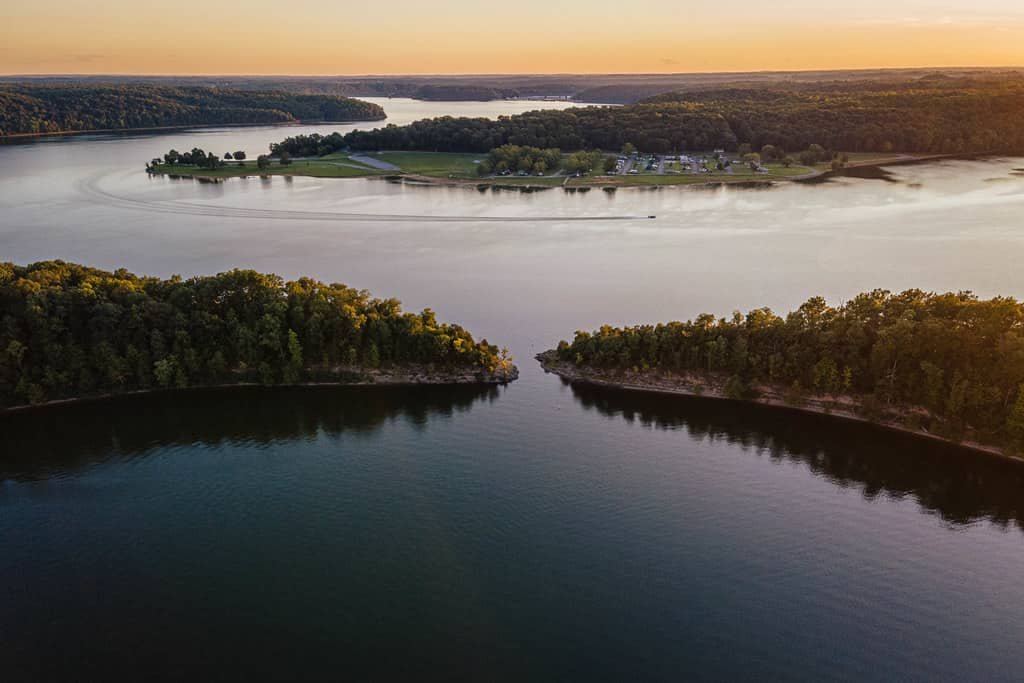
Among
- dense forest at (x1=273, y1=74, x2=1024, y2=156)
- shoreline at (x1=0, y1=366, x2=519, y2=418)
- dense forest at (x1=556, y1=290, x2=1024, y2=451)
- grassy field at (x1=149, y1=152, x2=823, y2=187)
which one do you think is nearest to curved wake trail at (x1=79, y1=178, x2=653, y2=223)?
grassy field at (x1=149, y1=152, x2=823, y2=187)

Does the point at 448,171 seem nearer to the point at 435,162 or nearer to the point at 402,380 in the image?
the point at 435,162

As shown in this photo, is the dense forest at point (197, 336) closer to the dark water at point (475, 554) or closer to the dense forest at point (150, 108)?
the dark water at point (475, 554)

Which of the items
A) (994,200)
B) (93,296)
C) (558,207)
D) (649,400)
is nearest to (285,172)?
(558,207)

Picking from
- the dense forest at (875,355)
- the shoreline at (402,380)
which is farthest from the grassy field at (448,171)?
the shoreline at (402,380)

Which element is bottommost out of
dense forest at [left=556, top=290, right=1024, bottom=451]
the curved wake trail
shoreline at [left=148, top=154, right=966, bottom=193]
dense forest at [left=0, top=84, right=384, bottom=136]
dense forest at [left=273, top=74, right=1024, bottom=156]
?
dense forest at [left=556, top=290, right=1024, bottom=451]

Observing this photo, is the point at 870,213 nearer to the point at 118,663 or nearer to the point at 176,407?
the point at 176,407

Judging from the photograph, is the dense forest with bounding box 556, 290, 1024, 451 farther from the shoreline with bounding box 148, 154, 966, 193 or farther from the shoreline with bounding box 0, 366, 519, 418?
the shoreline with bounding box 148, 154, 966, 193

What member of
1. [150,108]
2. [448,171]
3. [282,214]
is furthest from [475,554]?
[150,108]
